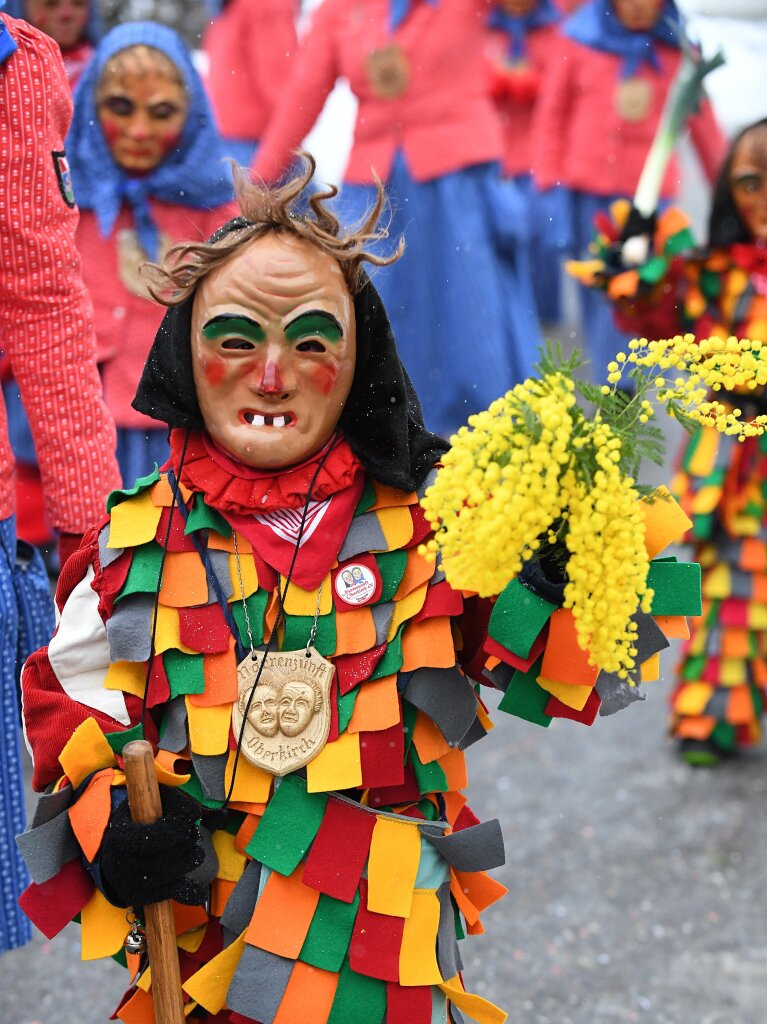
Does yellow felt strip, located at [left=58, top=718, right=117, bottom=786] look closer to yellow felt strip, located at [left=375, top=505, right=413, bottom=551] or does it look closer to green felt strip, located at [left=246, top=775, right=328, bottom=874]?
green felt strip, located at [left=246, top=775, right=328, bottom=874]

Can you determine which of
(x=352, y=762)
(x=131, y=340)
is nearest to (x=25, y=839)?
(x=352, y=762)

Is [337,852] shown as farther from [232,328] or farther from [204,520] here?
[232,328]

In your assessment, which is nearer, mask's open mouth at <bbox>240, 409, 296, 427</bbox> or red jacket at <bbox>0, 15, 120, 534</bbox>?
mask's open mouth at <bbox>240, 409, 296, 427</bbox>

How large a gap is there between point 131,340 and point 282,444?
7.02ft

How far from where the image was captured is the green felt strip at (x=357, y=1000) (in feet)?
7.02

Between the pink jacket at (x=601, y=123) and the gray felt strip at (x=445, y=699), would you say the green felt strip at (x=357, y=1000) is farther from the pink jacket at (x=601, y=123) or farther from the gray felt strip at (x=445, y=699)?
the pink jacket at (x=601, y=123)

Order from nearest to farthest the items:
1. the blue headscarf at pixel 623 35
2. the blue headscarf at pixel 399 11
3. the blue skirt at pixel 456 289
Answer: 1. the blue headscarf at pixel 399 11
2. the blue skirt at pixel 456 289
3. the blue headscarf at pixel 623 35

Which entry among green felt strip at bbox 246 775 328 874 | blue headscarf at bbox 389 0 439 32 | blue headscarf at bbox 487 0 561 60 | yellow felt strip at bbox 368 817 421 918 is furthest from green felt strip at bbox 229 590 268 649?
blue headscarf at bbox 487 0 561 60

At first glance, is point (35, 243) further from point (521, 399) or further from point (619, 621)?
point (619, 621)

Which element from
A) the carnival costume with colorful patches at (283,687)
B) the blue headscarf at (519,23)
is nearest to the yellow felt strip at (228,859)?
the carnival costume with colorful patches at (283,687)

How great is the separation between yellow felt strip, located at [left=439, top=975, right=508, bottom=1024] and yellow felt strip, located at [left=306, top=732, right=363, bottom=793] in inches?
14.0

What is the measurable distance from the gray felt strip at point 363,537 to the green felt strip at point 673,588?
391mm

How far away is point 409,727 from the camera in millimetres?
2180

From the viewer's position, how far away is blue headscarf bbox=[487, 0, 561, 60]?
8.78 meters
